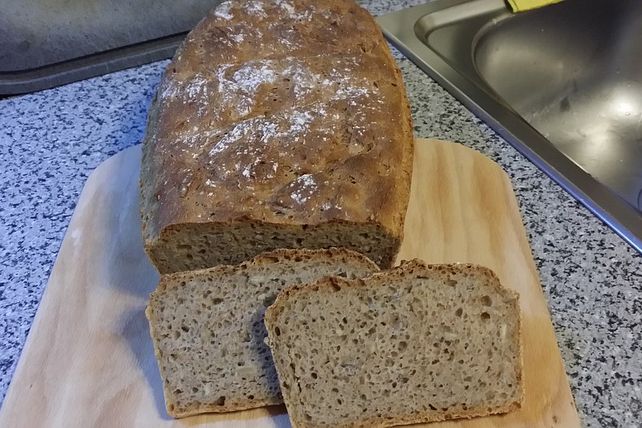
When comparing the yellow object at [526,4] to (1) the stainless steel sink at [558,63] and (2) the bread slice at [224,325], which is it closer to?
(1) the stainless steel sink at [558,63]

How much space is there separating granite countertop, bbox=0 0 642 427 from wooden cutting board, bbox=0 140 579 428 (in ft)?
0.16

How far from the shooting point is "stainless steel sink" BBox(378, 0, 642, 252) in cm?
193

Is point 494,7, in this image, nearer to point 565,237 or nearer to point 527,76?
point 527,76

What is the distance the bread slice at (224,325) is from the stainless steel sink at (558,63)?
893mm

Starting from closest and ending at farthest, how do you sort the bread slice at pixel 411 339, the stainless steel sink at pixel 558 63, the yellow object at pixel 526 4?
the bread slice at pixel 411 339 → the stainless steel sink at pixel 558 63 → the yellow object at pixel 526 4

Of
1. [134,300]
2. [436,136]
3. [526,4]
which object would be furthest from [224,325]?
[526,4]

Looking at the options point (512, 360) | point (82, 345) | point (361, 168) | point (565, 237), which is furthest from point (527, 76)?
point (82, 345)

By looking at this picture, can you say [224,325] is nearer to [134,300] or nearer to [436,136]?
[134,300]

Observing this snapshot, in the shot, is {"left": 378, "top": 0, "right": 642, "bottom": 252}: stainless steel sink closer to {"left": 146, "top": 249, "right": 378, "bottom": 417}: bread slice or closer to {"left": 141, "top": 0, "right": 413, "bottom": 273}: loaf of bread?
{"left": 141, "top": 0, "right": 413, "bottom": 273}: loaf of bread

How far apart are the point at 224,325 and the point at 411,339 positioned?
13.0 inches

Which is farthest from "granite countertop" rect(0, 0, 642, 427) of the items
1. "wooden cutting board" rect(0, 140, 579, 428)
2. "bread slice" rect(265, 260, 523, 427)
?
"bread slice" rect(265, 260, 523, 427)

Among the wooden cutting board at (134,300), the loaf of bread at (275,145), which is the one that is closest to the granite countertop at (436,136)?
the wooden cutting board at (134,300)

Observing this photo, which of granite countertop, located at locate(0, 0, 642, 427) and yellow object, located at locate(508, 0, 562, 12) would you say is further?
yellow object, located at locate(508, 0, 562, 12)

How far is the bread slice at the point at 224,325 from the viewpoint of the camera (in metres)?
1.15
